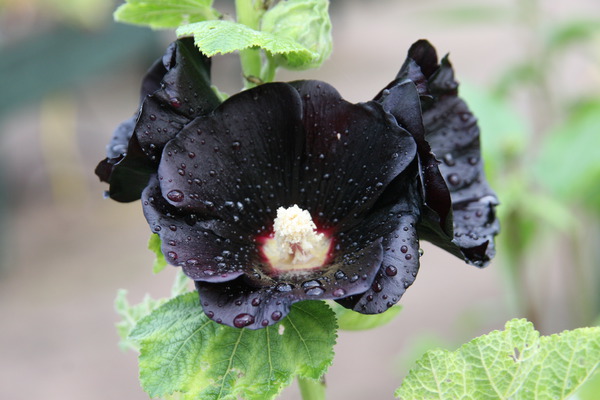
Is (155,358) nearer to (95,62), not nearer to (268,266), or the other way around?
(268,266)

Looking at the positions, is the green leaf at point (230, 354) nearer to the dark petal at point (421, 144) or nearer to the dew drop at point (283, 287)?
the dew drop at point (283, 287)

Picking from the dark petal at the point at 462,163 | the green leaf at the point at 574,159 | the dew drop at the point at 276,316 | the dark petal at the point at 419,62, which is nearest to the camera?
the dew drop at the point at 276,316

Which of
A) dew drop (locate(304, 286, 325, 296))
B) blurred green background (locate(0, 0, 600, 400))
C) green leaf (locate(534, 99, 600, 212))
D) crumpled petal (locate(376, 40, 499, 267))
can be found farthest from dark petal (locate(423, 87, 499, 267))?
green leaf (locate(534, 99, 600, 212))

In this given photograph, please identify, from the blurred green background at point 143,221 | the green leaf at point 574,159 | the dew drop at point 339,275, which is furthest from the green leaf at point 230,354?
the green leaf at point 574,159

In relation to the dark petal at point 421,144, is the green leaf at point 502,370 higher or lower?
lower

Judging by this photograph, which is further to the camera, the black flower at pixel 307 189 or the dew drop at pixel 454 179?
the dew drop at pixel 454 179

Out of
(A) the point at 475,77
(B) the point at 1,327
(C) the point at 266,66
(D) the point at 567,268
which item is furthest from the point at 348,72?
(C) the point at 266,66

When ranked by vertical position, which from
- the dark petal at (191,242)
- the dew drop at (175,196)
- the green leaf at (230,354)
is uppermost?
the dew drop at (175,196)
